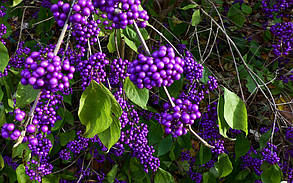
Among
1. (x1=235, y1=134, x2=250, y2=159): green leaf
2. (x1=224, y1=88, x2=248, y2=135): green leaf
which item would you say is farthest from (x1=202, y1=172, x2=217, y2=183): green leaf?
(x1=224, y1=88, x2=248, y2=135): green leaf

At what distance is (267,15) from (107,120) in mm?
2066

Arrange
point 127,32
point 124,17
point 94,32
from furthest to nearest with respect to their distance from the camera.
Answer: point 127,32 < point 94,32 < point 124,17

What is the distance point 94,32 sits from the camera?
1026 millimetres

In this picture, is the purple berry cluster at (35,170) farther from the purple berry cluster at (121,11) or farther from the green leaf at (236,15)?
the green leaf at (236,15)

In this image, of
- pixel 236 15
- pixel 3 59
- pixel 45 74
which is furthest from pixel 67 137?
pixel 236 15

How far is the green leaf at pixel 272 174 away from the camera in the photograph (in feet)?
5.01

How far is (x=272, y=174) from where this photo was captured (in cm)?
154

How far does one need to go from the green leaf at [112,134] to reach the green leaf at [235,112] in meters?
0.45

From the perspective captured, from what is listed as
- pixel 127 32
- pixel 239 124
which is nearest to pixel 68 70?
pixel 127 32

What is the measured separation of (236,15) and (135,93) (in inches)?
67.5

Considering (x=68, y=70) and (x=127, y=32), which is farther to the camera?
(x=127, y=32)

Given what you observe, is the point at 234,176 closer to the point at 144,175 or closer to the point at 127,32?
the point at 144,175

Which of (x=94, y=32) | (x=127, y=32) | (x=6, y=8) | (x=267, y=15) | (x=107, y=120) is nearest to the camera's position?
(x=107, y=120)

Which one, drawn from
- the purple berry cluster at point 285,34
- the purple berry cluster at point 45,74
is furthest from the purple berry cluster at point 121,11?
the purple berry cluster at point 285,34
